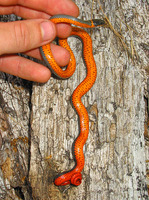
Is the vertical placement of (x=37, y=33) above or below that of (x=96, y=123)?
above

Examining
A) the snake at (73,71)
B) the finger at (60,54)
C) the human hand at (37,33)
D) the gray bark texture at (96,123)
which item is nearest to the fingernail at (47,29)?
the human hand at (37,33)

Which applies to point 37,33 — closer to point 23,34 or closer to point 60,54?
point 23,34

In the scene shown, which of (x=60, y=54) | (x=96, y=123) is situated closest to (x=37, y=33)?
(x=60, y=54)

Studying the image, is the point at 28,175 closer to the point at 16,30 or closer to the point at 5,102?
the point at 5,102

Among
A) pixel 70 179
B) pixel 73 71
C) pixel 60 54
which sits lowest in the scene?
pixel 70 179

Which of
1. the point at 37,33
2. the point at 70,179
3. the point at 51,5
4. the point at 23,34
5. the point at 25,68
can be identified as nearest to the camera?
the point at 23,34

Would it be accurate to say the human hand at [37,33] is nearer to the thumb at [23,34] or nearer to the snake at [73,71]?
the thumb at [23,34]
